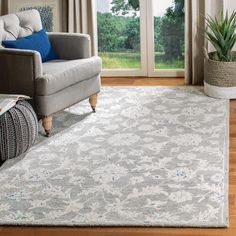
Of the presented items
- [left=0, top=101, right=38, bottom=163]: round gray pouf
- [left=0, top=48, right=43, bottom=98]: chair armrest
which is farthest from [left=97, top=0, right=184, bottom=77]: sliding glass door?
[left=0, top=101, right=38, bottom=163]: round gray pouf

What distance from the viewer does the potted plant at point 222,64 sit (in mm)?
5195

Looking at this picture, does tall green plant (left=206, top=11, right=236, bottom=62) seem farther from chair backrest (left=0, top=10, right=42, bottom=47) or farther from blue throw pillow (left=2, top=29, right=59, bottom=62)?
chair backrest (left=0, top=10, right=42, bottom=47)

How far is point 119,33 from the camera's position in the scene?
241 inches

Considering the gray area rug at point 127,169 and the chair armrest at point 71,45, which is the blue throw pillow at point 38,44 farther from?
the gray area rug at point 127,169

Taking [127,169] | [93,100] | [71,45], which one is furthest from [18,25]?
[127,169]

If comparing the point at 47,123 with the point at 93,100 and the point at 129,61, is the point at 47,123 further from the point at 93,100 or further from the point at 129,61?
the point at 129,61

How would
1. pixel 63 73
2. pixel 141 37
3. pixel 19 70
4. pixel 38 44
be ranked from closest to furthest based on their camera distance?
pixel 19 70 → pixel 63 73 → pixel 38 44 → pixel 141 37

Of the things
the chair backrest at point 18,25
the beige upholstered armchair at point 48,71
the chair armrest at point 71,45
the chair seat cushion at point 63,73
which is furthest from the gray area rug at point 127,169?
the chair backrest at point 18,25

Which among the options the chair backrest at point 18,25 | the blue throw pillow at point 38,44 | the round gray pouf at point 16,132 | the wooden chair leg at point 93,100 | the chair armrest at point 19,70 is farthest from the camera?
the wooden chair leg at point 93,100

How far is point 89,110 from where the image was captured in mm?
5086

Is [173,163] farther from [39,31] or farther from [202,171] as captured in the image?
[39,31]

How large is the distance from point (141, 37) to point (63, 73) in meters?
1.73

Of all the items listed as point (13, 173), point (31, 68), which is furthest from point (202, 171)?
point (31, 68)

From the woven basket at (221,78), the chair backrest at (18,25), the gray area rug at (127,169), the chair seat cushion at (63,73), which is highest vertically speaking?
the chair backrest at (18,25)
